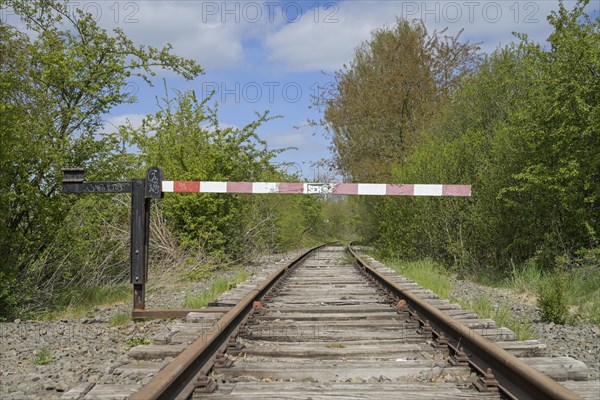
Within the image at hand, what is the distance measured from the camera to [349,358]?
4426 millimetres

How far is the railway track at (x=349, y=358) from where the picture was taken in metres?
3.45

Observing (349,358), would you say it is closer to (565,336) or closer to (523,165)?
(565,336)

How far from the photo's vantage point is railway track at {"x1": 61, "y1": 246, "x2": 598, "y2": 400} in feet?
11.3

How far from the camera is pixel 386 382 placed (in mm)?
3707

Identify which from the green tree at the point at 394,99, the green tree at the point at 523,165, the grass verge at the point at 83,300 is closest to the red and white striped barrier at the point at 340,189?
the grass verge at the point at 83,300

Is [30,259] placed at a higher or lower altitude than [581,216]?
lower

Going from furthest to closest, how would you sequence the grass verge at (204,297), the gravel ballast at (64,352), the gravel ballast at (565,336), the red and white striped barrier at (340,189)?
the grass verge at (204,297), the red and white striped barrier at (340,189), the gravel ballast at (565,336), the gravel ballast at (64,352)

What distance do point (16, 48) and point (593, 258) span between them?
10.3m

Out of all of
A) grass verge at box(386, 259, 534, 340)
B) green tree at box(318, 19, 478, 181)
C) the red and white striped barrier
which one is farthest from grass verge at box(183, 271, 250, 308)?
green tree at box(318, 19, 478, 181)

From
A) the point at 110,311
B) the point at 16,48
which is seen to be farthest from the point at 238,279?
the point at 16,48

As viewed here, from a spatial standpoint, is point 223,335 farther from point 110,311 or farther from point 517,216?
point 517,216

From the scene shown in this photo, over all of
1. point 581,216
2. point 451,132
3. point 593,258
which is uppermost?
point 451,132

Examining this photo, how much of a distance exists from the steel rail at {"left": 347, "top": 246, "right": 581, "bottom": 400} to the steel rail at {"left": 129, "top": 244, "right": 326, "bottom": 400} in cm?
182

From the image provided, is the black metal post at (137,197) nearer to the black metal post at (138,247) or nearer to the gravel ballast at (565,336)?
the black metal post at (138,247)
